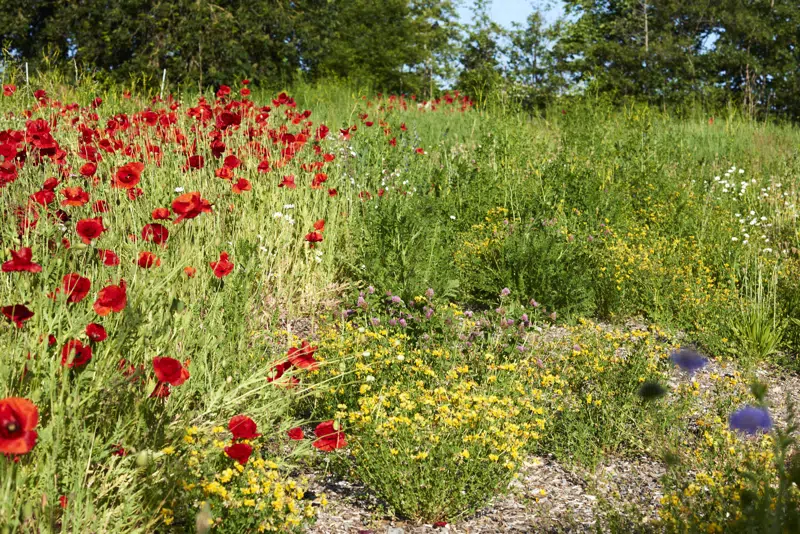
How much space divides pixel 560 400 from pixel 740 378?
1.09 m

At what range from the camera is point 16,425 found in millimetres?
1443

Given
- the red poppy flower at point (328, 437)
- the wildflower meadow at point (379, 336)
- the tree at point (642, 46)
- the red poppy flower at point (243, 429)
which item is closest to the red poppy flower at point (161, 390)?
the wildflower meadow at point (379, 336)

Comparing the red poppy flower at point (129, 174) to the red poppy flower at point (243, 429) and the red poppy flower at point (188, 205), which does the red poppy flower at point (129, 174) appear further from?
the red poppy flower at point (243, 429)

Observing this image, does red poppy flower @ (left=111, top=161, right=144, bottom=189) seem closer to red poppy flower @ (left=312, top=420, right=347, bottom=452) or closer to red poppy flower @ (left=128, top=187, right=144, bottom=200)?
red poppy flower @ (left=128, top=187, right=144, bottom=200)

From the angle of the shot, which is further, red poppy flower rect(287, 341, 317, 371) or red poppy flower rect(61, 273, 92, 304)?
red poppy flower rect(287, 341, 317, 371)

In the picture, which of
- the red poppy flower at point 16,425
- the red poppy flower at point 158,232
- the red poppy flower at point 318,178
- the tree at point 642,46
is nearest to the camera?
the red poppy flower at point 16,425

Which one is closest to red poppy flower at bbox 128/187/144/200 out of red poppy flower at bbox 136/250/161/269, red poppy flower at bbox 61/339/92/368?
red poppy flower at bbox 136/250/161/269

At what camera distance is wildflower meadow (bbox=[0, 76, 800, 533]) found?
2156mm

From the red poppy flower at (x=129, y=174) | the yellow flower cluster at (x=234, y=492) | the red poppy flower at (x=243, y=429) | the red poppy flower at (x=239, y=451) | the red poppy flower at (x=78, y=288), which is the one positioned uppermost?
the red poppy flower at (x=129, y=174)

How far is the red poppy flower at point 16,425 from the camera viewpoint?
1.42 m

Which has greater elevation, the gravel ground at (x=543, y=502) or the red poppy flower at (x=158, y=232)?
the red poppy flower at (x=158, y=232)

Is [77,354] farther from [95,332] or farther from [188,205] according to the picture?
[188,205]

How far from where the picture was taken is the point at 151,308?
2576mm

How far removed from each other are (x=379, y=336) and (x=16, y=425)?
2.00 metres
